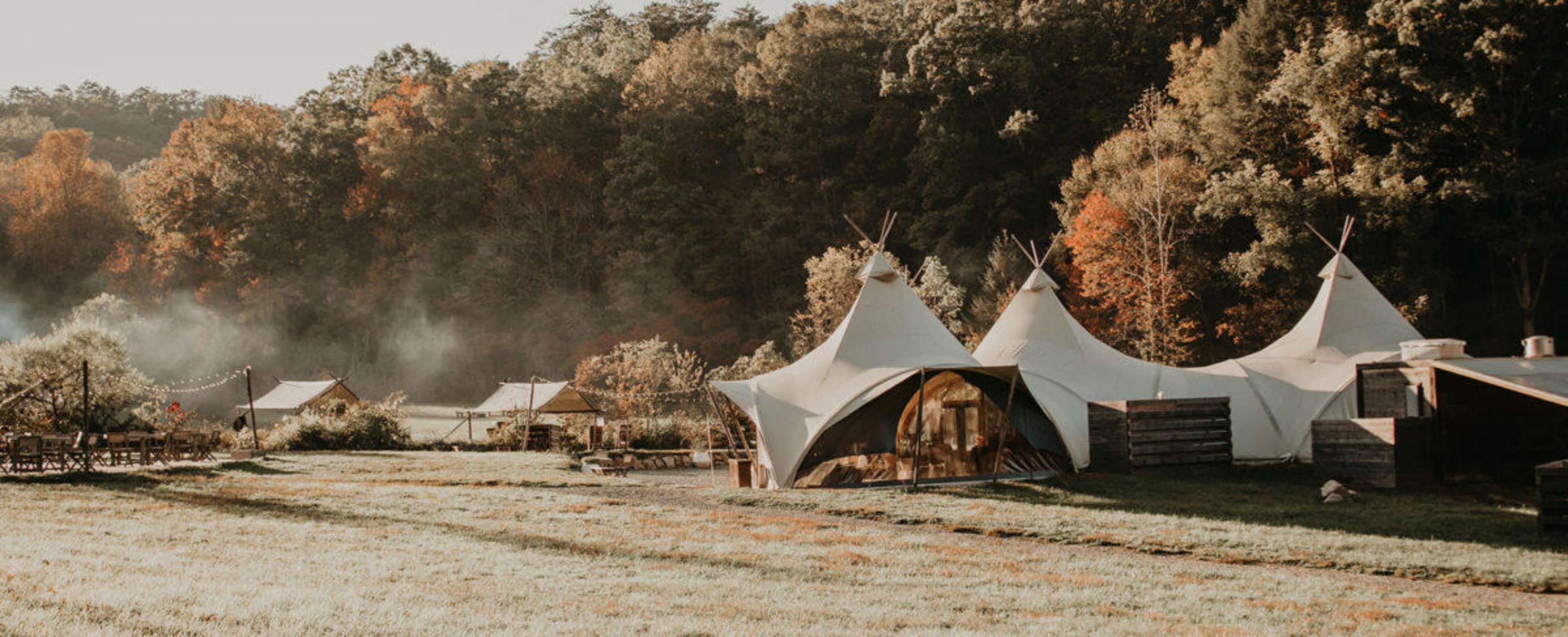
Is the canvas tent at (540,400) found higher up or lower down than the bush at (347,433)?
higher up

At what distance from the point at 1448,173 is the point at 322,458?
2634 cm

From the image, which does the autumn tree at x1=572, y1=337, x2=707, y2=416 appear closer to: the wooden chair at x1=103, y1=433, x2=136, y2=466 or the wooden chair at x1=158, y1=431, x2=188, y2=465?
the wooden chair at x1=158, y1=431, x2=188, y2=465

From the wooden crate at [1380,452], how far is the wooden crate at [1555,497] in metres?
3.86

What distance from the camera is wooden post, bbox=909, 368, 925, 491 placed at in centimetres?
1509

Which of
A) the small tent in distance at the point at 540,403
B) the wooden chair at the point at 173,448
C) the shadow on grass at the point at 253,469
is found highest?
the small tent in distance at the point at 540,403

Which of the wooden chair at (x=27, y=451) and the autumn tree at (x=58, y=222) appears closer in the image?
the wooden chair at (x=27, y=451)

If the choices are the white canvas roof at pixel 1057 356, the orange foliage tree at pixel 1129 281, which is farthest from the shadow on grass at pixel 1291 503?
the orange foliage tree at pixel 1129 281

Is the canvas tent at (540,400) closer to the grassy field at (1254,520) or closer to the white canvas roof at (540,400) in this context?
the white canvas roof at (540,400)

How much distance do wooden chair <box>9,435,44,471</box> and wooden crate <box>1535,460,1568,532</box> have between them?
20.1 metres

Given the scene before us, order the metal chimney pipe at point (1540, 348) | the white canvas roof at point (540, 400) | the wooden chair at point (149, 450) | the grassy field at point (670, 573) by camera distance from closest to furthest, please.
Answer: the grassy field at point (670, 573)
the metal chimney pipe at point (1540, 348)
the wooden chair at point (149, 450)
the white canvas roof at point (540, 400)

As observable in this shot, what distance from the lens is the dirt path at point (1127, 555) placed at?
7.93 metres

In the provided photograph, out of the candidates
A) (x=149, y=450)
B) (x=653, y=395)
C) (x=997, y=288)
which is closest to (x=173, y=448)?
(x=149, y=450)

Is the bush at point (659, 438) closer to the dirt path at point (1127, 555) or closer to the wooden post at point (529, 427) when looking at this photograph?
the wooden post at point (529, 427)

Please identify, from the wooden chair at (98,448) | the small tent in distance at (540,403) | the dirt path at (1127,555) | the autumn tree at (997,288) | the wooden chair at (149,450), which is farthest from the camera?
the autumn tree at (997,288)
